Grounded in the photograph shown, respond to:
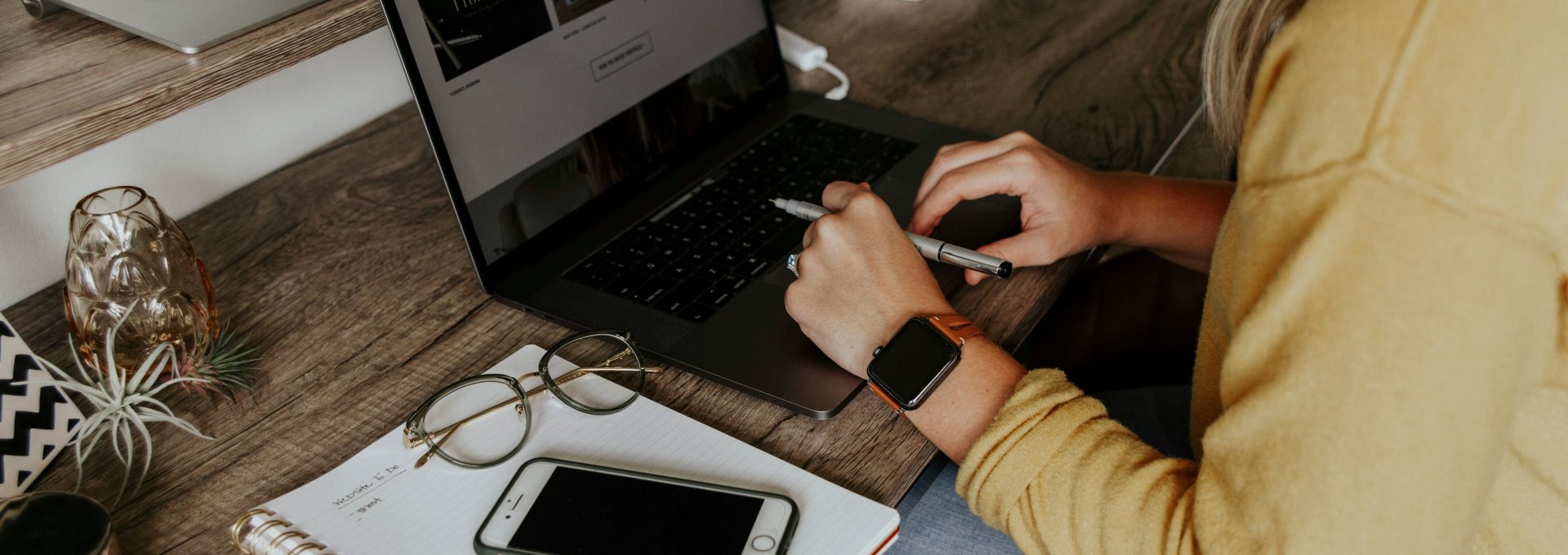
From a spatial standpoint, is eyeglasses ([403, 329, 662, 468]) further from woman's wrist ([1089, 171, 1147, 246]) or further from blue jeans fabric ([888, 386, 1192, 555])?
woman's wrist ([1089, 171, 1147, 246])

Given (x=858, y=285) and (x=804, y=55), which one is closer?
(x=858, y=285)

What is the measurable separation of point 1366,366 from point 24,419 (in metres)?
0.88

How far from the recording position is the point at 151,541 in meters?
0.70

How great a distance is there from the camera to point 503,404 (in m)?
0.76

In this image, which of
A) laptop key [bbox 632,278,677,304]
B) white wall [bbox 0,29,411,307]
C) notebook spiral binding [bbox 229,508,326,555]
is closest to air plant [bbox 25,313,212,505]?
notebook spiral binding [bbox 229,508,326,555]

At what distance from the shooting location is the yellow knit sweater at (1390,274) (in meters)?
0.50

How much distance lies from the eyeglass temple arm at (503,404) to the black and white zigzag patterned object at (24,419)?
0.27 meters

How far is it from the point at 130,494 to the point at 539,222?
0.39 metres

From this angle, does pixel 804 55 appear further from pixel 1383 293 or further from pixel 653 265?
pixel 1383 293

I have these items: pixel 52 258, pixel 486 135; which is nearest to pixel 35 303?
pixel 52 258

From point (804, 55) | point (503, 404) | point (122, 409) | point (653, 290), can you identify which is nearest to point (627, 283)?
point (653, 290)

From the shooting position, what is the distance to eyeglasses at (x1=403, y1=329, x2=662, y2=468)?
2.39ft

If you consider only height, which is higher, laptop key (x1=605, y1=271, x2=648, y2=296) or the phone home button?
laptop key (x1=605, y1=271, x2=648, y2=296)

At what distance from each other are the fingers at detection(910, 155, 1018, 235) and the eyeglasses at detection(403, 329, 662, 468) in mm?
282
